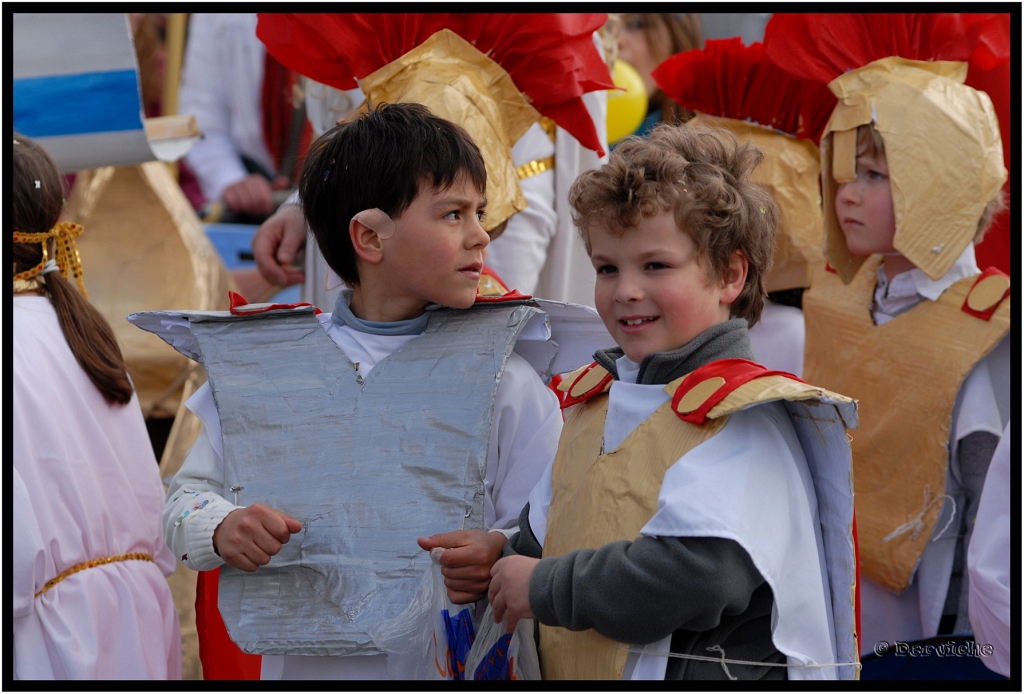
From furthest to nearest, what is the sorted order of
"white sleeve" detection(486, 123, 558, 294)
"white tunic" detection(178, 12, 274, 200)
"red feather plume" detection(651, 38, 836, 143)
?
"white tunic" detection(178, 12, 274, 200)
"red feather plume" detection(651, 38, 836, 143)
"white sleeve" detection(486, 123, 558, 294)

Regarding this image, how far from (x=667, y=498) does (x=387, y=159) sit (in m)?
0.94

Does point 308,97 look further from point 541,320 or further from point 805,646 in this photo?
point 805,646

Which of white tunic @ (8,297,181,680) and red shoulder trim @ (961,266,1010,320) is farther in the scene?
red shoulder trim @ (961,266,1010,320)

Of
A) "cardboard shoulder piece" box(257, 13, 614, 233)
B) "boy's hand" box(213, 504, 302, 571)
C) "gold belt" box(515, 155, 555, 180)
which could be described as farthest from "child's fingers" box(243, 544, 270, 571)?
"gold belt" box(515, 155, 555, 180)

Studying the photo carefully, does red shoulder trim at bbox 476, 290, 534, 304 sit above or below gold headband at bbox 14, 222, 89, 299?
above

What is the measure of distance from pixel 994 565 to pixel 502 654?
108 cm

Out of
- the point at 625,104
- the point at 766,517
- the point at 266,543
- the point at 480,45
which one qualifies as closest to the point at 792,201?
the point at 625,104

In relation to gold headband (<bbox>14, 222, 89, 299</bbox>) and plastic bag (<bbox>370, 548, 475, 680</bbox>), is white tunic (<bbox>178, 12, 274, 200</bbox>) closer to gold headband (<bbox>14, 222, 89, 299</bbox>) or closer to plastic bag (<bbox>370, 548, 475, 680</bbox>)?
gold headband (<bbox>14, 222, 89, 299</bbox>)

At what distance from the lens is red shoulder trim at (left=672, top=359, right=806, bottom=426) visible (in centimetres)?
170

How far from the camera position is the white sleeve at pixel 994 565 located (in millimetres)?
2305

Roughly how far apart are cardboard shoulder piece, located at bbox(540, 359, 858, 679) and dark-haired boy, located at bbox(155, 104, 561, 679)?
0.80ft

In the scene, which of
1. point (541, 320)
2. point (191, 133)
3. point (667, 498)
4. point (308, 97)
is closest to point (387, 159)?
point (541, 320)

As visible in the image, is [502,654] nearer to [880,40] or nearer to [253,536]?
[253,536]

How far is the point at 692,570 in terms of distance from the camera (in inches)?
63.8
